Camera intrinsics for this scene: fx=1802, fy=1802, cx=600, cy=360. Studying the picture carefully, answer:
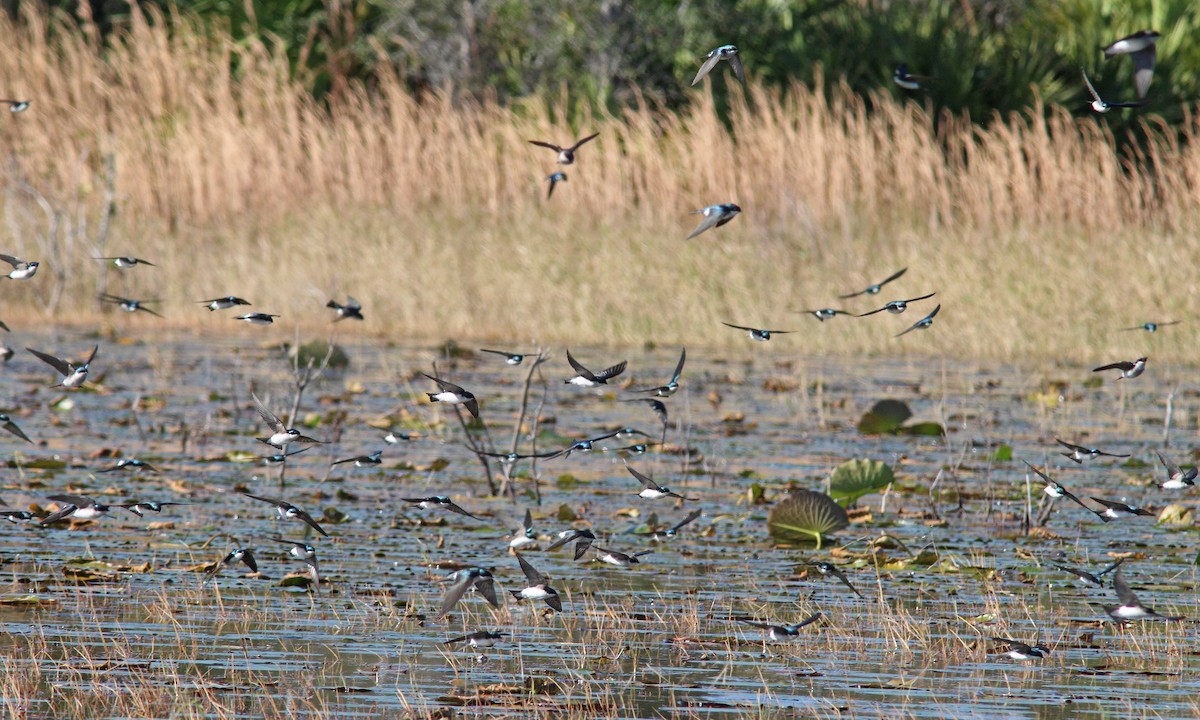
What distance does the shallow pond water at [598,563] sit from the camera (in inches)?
200

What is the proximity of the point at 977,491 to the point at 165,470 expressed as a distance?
4.03 meters

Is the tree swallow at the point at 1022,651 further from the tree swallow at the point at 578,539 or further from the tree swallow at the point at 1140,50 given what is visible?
the tree swallow at the point at 1140,50

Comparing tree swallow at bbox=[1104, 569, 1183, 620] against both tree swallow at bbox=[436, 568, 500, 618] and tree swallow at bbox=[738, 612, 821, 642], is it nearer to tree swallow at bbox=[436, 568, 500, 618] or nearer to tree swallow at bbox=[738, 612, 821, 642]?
tree swallow at bbox=[738, 612, 821, 642]

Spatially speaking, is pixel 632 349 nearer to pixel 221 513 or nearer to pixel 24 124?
pixel 221 513

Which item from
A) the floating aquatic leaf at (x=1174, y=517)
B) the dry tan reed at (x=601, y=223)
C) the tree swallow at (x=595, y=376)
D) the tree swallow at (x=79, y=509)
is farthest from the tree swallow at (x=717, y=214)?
the dry tan reed at (x=601, y=223)

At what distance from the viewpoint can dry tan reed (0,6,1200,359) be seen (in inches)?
574

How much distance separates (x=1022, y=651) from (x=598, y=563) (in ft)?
7.01

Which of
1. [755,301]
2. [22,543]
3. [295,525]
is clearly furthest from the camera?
[755,301]

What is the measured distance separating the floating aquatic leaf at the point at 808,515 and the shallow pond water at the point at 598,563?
0.38 feet

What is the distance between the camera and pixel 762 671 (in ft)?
17.5

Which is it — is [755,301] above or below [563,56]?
below

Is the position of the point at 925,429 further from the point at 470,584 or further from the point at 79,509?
the point at 470,584

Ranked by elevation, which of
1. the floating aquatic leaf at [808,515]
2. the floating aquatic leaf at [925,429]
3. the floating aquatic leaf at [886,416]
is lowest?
the floating aquatic leaf at [925,429]

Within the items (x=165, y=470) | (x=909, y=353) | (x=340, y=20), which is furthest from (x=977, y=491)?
(x=340, y=20)
